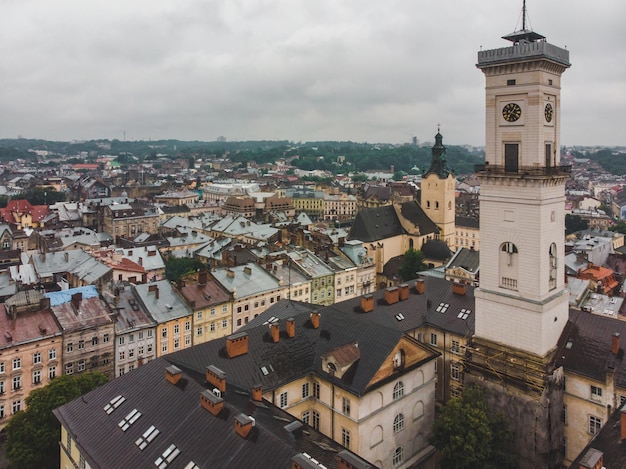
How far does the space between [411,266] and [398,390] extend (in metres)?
51.4

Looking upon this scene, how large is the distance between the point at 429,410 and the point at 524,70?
24.0 m

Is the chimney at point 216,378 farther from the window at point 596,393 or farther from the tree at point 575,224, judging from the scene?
the tree at point 575,224

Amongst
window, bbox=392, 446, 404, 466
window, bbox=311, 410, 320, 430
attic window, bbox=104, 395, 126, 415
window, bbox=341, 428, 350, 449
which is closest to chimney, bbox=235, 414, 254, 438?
attic window, bbox=104, 395, 126, 415

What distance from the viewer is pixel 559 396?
34250mm

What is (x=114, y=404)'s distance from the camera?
1150 inches

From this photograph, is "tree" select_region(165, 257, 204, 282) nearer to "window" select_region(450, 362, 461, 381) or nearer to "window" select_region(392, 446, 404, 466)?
"window" select_region(450, 362, 461, 381)

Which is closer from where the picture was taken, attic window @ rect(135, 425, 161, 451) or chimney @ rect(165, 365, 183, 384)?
attic window @ rect(135, 425, 161, 451)

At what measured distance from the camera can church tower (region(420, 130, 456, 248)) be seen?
332 ft

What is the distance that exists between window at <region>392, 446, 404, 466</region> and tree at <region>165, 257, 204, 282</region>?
5168cm

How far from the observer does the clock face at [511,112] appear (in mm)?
33375

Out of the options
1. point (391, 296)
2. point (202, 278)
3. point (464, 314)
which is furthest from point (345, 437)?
point (202, 278)

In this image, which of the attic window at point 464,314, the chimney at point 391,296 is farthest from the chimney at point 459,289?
the chimney at point 391,296

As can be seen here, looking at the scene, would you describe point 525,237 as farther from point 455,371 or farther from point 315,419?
point 315,419

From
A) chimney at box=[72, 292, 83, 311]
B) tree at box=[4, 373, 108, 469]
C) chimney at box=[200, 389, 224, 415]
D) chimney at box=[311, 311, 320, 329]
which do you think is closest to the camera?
chimney at box=[200, 389, 224, 415]
